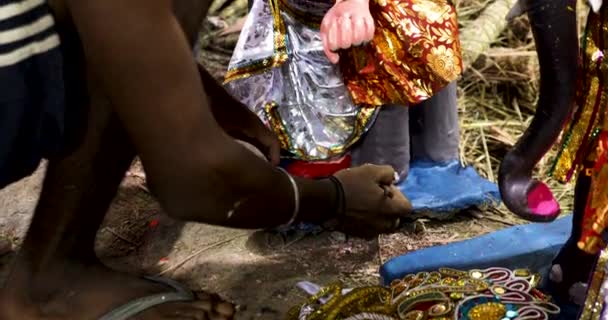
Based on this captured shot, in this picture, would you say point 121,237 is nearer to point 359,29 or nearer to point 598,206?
point 359,29

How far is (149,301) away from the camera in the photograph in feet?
4.34

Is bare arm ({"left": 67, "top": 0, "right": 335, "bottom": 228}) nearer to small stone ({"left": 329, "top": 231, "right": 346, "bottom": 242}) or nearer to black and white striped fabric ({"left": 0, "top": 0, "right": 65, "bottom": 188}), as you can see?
black and white striped fabric ({"left": 0, "top": 0, "right": 65, "bottom": 188})

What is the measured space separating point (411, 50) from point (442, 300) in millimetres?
492

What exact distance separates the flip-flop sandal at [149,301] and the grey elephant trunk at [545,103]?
499 mm

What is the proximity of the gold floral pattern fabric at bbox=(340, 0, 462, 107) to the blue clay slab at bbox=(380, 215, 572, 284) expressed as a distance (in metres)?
0.28

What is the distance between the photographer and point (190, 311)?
1.32 m

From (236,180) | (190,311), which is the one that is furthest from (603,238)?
(190,311)

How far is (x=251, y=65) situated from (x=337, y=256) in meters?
0.41

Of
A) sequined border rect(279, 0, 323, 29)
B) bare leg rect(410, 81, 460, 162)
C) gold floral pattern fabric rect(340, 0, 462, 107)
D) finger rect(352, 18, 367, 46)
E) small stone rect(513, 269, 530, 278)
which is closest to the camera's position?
small stone rect(513, 269, 530, 278)

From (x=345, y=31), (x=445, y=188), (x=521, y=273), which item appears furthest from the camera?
(x=445, y=188)

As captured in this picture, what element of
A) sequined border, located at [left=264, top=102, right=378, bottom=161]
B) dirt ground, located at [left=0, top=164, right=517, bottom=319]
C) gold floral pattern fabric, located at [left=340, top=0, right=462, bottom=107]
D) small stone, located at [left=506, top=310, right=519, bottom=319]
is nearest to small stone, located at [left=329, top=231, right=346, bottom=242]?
dirt ground, located at [left=0, top=164, right=517, bottom=319]

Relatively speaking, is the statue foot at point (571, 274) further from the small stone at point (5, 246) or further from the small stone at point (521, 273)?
the small stone at point (5, 246)

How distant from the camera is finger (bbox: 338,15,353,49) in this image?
1.51 metres

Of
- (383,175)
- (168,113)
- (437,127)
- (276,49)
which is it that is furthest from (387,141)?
(168,113)
